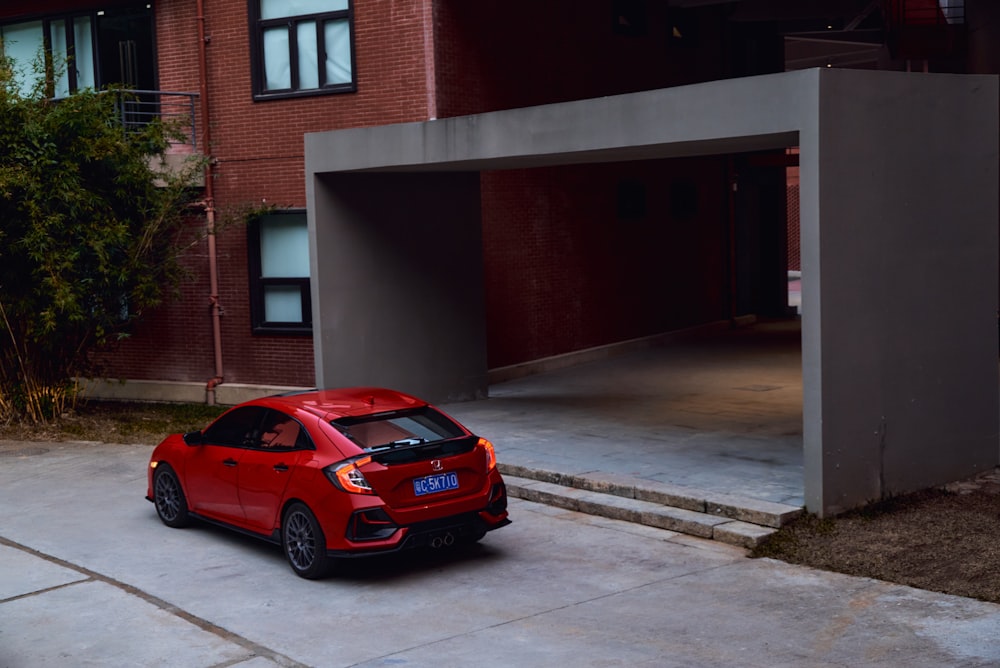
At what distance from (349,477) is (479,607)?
56.2 inches

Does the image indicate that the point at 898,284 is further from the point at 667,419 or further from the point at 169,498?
the point at 169,498

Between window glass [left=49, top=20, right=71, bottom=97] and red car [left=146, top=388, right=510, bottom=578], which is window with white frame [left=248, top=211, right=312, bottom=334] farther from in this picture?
red car [left=146, top=388, right=510, bottom=578]

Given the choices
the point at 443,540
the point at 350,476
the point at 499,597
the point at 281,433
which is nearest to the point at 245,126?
the point at 281,433

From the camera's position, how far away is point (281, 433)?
9.95m

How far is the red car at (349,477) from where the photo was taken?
911 centimetres

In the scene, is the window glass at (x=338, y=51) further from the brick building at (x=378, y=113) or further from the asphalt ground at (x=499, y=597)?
the asphalt ground at (x=499, y=597)

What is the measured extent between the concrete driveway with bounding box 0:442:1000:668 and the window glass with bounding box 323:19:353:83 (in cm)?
880

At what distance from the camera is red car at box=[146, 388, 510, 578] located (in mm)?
9109

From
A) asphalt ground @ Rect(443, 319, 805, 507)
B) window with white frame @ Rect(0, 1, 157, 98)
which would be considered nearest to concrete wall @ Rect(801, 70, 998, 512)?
asphalt ground @ Rect(443, 319, 805, 507)

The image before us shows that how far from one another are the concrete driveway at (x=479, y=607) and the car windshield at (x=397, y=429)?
1095mm

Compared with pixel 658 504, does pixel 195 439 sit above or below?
above

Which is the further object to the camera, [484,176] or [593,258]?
[593,258]

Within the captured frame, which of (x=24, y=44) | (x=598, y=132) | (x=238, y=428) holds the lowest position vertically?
(x=238, y=428)

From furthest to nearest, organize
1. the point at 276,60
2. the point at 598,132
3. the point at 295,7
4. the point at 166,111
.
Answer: the point at 166,111 < the point at 276,60 < the point at 295,7 < the point at 598,132
